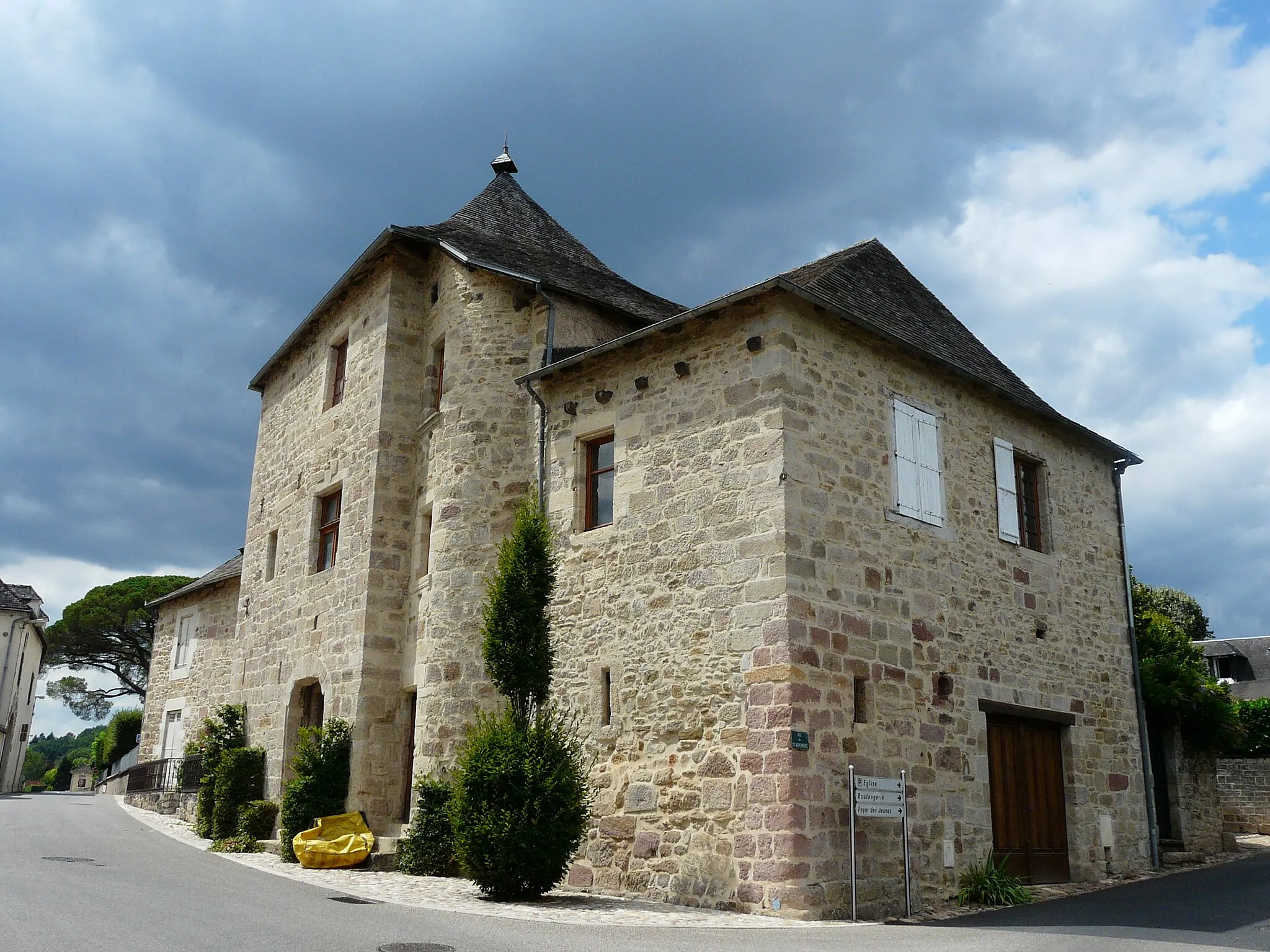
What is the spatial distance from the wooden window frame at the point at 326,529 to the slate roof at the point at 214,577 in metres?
6.41

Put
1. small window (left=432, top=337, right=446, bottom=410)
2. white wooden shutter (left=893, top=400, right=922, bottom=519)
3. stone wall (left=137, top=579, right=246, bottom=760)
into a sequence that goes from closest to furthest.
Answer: white wooden shutter (left=893, top=400, right=922, bottom=519), small window (left=432, top=337, right=446, bottom=410), stone wall (left=137, top=579, right=246, bottom=760)

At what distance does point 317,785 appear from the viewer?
545 inches

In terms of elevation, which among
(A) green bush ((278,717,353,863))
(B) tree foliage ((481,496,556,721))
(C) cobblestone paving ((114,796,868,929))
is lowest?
(C) cobblestone paving ((114,796,868,929))

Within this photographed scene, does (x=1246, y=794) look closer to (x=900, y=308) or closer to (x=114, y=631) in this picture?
(x=900, y=308)

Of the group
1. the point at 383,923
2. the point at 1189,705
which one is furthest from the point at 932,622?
the point at 1189,705

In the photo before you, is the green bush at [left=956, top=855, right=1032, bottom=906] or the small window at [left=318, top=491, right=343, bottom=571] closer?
the green bush at [left=956, top=855, right=1032, bottom=906]

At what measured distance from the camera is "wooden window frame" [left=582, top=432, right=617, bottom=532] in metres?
12.8

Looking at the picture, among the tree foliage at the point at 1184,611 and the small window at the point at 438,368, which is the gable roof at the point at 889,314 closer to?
the small window at the point at 438,368

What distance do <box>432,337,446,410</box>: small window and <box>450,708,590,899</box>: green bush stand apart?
597 centimetres

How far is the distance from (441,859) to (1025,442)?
29.7ft

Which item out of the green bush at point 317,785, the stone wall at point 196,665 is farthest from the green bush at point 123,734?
the green bush at point 317,785

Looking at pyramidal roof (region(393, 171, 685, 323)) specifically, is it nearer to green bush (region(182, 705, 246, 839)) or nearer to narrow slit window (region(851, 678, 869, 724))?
narrow slit window (region(851, 678, 869, 724))

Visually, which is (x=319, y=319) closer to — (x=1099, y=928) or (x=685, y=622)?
(x=685, y=622)

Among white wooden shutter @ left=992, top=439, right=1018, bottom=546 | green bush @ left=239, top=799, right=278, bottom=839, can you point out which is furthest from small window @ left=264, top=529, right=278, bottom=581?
white wooden shutter @ left=992, top=439, right=1018, bottom=546
